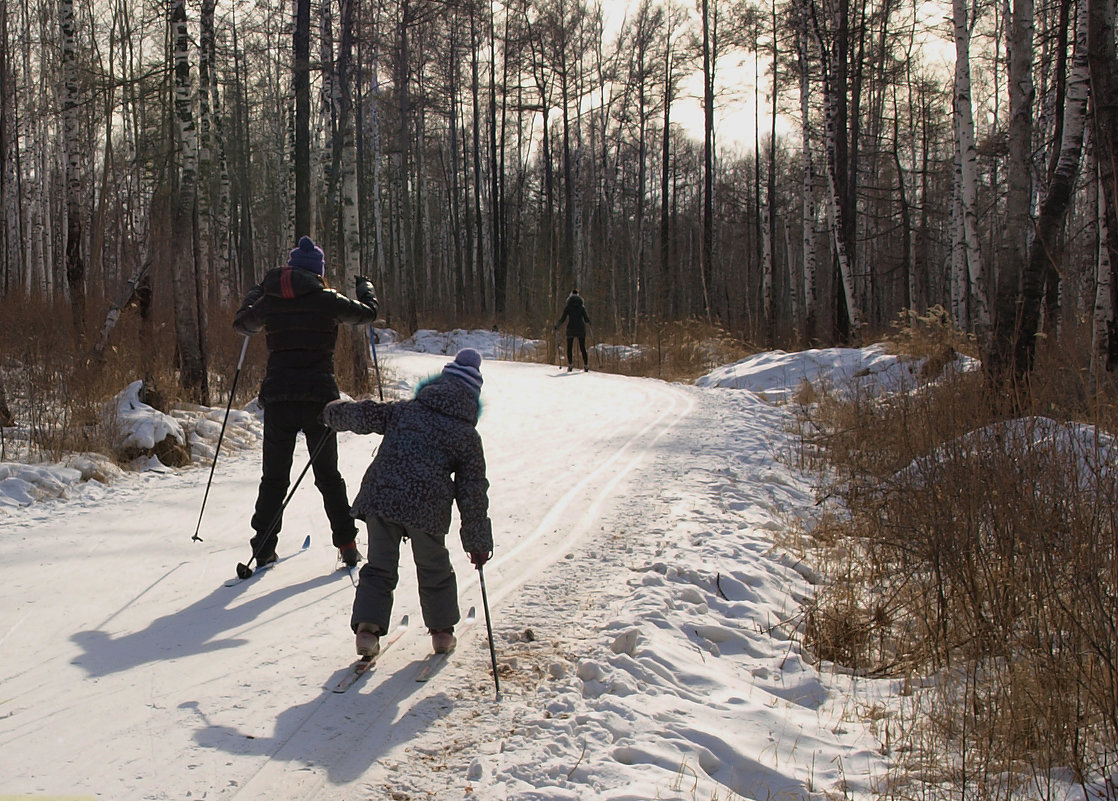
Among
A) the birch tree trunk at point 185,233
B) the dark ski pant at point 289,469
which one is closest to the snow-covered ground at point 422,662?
the dark ski pant at point 289,469

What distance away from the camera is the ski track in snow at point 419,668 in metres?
3.01

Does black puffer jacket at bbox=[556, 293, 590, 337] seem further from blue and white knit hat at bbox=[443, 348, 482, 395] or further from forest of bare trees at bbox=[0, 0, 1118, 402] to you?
blue and white knit hat at bbox=[443, 348, 482, 395]

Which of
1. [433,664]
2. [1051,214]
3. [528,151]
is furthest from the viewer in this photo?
[528,151]

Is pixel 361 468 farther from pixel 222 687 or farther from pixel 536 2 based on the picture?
pixel 536 2

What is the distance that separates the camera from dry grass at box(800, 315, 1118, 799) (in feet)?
10.0

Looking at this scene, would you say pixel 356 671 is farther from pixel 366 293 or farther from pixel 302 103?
pixel 302 103

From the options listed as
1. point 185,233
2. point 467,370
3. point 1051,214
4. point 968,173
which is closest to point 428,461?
point 467,370

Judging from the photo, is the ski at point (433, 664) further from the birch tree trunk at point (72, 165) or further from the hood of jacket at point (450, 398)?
the birch tree trunk at point (72, 165)

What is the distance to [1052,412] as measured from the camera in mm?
6398

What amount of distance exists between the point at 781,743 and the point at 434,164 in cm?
4414

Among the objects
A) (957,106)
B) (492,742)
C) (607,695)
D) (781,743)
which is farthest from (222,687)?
(957,106)

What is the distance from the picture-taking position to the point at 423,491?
387 cm

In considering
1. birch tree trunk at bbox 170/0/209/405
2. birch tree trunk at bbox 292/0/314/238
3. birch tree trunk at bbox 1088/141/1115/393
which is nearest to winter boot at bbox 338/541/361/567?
birch tree trunk at bbox 170/0/209/405

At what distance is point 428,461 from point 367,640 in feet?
2.94
